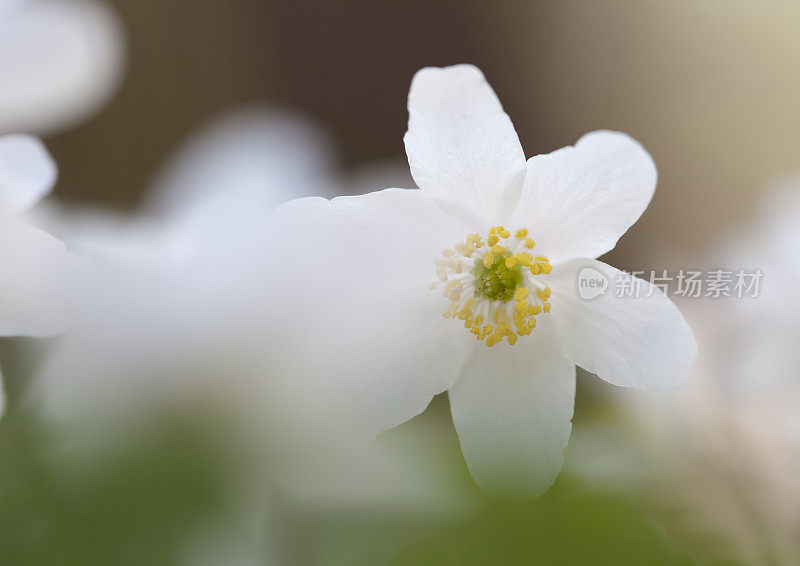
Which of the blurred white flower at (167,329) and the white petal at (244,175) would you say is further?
the white petal at (244,175)

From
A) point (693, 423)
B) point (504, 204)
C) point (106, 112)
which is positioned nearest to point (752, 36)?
point (106, 112)

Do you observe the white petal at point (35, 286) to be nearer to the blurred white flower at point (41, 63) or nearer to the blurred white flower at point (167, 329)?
the blurred white flower at point (167, 329)

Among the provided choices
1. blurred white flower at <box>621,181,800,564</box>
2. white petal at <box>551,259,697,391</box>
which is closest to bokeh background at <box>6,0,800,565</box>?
blurred white flower at <box>621,181,800,564</box>

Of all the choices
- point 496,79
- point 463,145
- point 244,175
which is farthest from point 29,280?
point 496,79

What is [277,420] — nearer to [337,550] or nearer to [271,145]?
[337,550]

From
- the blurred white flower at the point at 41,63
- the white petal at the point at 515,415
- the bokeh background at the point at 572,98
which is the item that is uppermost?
the bokeh background at the point at 572,98

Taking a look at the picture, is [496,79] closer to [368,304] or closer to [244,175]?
[244,175]

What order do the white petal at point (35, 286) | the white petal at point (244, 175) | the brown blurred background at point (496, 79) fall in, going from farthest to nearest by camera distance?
the brown blurred background at point (496, 79)
the white petal at point (244, 175)
the white petal at point (35, 286)

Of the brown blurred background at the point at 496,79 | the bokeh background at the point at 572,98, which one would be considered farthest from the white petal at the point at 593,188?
the brown blurred background at the point at 496,79
